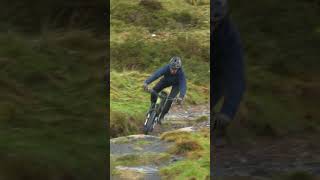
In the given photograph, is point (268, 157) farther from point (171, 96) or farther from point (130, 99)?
point (130, 99)

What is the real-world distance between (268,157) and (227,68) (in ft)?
2.86

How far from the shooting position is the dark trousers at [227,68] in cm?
473

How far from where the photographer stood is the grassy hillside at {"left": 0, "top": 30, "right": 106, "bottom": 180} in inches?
183

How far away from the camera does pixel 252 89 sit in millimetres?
4961

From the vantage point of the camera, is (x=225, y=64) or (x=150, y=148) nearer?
(x=150, y=148)

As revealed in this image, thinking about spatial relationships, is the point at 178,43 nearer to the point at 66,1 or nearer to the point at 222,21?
the point at 222,21

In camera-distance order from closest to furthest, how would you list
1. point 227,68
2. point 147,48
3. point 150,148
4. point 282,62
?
point 150,148
point 147,48
point 227,68
point 282,62

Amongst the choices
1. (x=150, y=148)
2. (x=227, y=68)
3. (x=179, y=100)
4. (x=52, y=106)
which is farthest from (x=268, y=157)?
(x=52, y=106)

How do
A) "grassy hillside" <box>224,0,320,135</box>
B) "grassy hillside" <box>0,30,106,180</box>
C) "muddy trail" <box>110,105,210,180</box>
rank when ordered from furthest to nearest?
"grassy hillside" <box>224,0,320,135</box> < "grassy hillside" <box>0,30,106,180</box> < "muddy trail" <box>110,105,210,180</box>

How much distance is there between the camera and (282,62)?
500cm

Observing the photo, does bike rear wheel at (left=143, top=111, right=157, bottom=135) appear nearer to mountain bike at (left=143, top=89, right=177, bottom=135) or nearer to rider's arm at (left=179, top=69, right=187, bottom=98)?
mountain bike at (left=143, top=89, right=177, bottom=135)

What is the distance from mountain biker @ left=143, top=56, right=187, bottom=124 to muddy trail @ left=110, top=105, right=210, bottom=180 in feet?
0.35

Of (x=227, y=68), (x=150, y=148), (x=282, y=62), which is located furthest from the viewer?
(x=282, y=62)

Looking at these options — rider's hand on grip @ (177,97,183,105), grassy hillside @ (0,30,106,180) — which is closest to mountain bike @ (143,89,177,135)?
rider's hand on grip @ (177,97,183,105)
